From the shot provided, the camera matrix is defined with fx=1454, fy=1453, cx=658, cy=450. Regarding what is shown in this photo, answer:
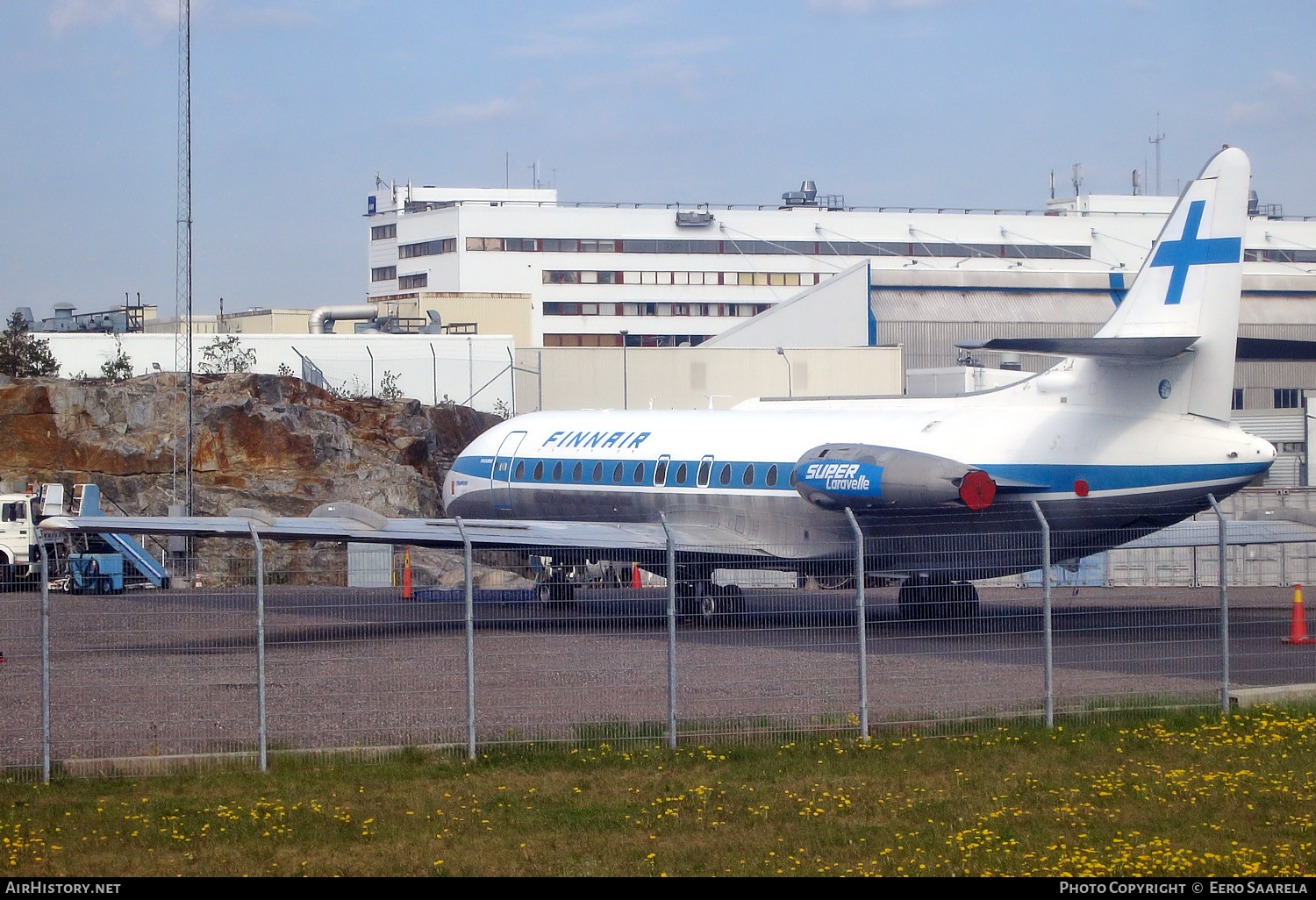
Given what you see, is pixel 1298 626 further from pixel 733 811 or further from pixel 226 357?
pixel 226 357

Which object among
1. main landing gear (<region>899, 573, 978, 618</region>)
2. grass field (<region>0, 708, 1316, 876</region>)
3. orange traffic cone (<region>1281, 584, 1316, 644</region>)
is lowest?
grass field (<region>0, 708, 1316, 876</region>)

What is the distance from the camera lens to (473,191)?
119 metres

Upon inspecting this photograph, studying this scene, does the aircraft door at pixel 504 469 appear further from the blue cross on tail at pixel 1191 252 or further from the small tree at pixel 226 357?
the small tree at pixel 226 357

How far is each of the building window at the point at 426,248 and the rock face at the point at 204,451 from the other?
5637 centimetres

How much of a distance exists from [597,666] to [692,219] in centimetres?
8315

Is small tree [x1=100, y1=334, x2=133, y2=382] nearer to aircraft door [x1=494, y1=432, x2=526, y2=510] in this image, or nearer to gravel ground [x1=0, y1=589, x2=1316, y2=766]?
aircraft door [x1=494, y1=432, x2=526, y2=510]

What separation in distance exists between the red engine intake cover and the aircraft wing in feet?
9.64

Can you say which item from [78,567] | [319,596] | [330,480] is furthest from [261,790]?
[330,480]

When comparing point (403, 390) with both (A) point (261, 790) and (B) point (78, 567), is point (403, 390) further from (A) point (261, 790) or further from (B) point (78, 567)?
(A) point (261, 790)

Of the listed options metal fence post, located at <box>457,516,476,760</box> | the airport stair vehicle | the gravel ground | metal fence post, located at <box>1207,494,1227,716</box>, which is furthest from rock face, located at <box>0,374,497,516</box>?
metal fence post, located at <box>1207,494,1227,716</box>

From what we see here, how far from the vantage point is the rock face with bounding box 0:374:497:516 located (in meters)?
40.4

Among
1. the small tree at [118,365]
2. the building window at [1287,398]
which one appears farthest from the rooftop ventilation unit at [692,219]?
the small tree at [118,365]

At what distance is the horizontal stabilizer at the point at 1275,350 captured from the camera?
2011cm
